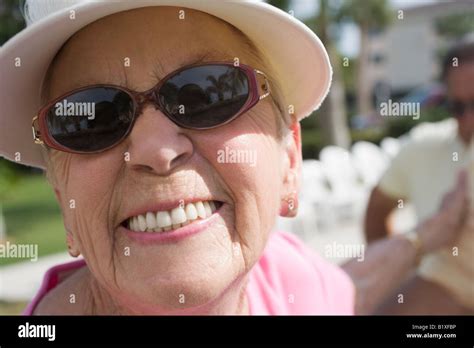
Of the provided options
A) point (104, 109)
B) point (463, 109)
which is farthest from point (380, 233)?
point (104, 109)

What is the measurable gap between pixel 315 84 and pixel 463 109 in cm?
137

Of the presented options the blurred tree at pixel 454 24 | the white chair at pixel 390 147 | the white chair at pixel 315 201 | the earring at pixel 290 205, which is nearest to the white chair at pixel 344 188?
the white chair at pixel 315 201

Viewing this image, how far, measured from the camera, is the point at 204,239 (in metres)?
0.91

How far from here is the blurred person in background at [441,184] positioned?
187 cm

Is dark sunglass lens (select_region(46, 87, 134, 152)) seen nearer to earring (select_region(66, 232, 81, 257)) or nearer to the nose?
the nose

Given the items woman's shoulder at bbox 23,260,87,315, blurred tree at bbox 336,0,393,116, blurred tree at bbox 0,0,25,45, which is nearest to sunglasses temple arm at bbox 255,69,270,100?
woman's shoulder at bbox 23,260,87,315

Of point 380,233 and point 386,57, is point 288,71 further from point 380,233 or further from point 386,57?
point 386,57

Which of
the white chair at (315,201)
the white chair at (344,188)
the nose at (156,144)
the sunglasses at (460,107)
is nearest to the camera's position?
the nose at (156,144)

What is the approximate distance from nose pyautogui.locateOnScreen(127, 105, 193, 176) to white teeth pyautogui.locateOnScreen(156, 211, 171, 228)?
64 millimetres

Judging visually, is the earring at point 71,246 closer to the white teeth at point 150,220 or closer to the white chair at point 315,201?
the white teeth at point 150,220

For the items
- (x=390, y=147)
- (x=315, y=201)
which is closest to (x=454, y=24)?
(x=390, y=147)

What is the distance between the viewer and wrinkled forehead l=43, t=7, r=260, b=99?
0.90 metres

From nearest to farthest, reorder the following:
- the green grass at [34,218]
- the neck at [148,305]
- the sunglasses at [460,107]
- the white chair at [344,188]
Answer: the neck at [148,305] → the sunglasses at [460,107] → the white chair at [344,188] → the green grass at [34,218]

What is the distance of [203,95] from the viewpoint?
2.99 feet
